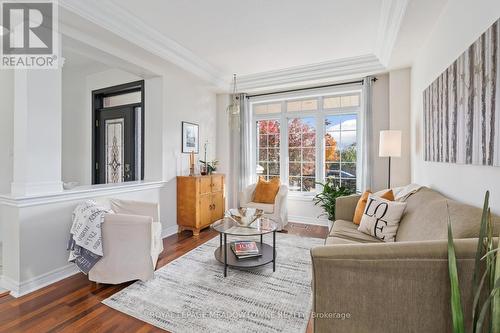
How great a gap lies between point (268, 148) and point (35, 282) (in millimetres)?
3905

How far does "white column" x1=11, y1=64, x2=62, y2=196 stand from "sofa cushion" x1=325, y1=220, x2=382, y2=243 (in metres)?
2.76

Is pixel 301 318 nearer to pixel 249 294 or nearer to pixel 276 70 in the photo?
pixel 249 294

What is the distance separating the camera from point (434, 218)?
1.66m

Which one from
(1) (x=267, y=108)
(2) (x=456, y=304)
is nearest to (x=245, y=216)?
(2) (x=456, y=304)

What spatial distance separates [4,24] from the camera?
2260 millimetres

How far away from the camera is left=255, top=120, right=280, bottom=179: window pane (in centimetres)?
491

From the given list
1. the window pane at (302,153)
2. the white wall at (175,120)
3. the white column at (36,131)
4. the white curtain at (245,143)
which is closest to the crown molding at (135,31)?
the white wall at (175,120)

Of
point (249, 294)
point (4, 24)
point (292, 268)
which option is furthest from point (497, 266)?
point (4, 24)

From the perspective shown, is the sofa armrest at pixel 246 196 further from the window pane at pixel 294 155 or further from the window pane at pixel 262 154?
the window pane at pixel 294 155

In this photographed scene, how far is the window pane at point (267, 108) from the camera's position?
4.87 metres

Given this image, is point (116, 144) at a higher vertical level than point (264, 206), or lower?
higher

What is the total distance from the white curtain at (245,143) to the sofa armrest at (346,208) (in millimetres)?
2194

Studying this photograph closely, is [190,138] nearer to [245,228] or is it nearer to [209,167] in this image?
[209,167]

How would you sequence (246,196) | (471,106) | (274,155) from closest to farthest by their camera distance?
(471,106) < (246,196) < (274,155)
